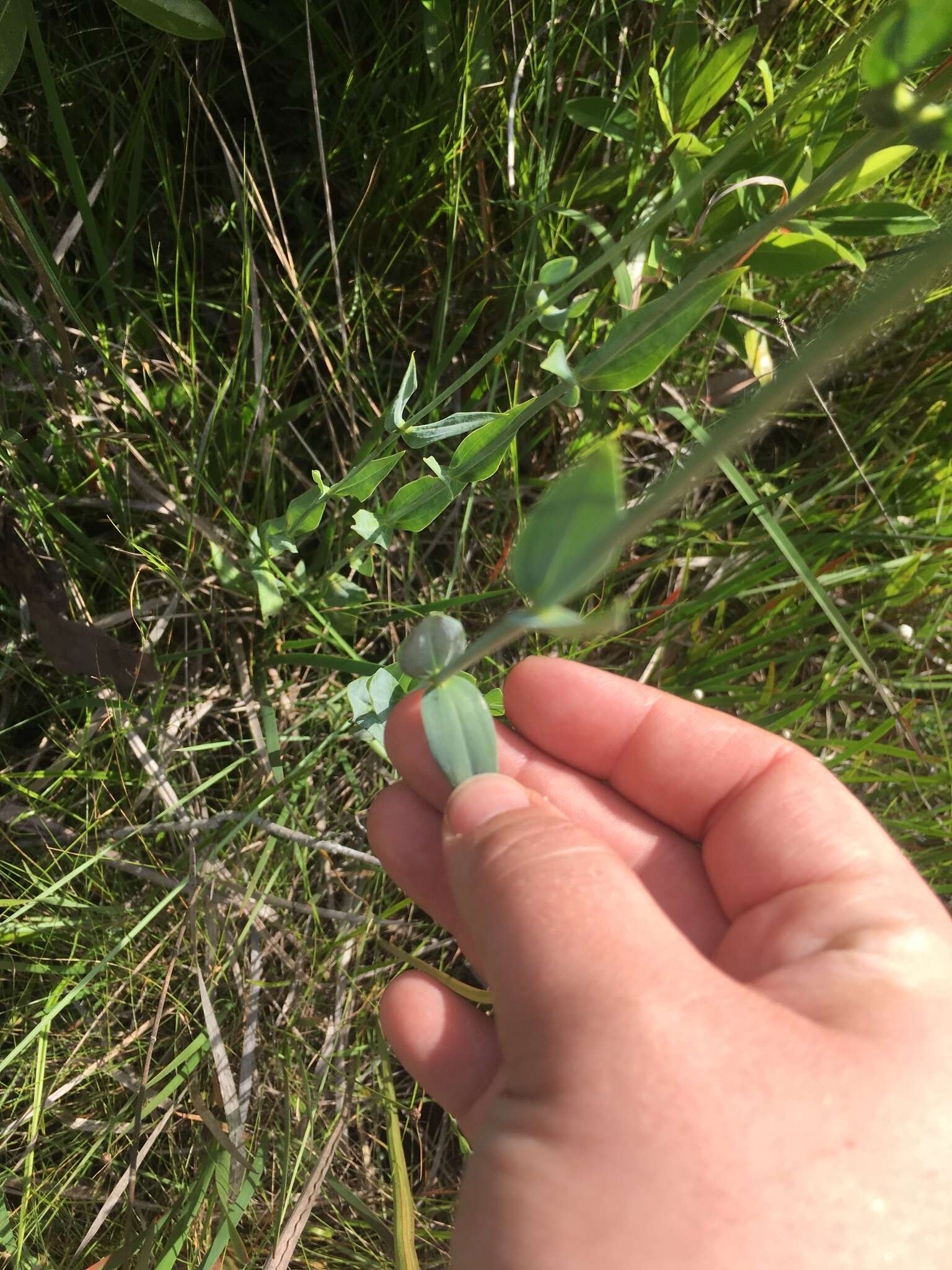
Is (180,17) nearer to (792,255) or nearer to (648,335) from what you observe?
(648,335)

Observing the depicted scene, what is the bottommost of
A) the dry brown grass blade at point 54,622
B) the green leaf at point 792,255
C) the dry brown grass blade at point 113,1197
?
the dry brown grass blade at point 113,1197

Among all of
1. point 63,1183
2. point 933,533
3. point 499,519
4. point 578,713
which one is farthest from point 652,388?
point 63,1183

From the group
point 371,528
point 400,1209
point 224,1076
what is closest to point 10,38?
point 371,528

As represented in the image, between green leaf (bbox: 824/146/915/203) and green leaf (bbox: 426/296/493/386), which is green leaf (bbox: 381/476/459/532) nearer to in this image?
green leaf (bbox: 426/296/493/386)

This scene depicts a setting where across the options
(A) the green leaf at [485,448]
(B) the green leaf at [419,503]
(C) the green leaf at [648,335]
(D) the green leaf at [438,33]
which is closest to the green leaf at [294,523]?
(B) the green leaf at [419,503]

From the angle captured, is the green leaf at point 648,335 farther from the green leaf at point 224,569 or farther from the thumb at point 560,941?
the green leaf at point 224,569

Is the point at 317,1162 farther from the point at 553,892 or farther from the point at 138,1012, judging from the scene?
the point at 553,892
